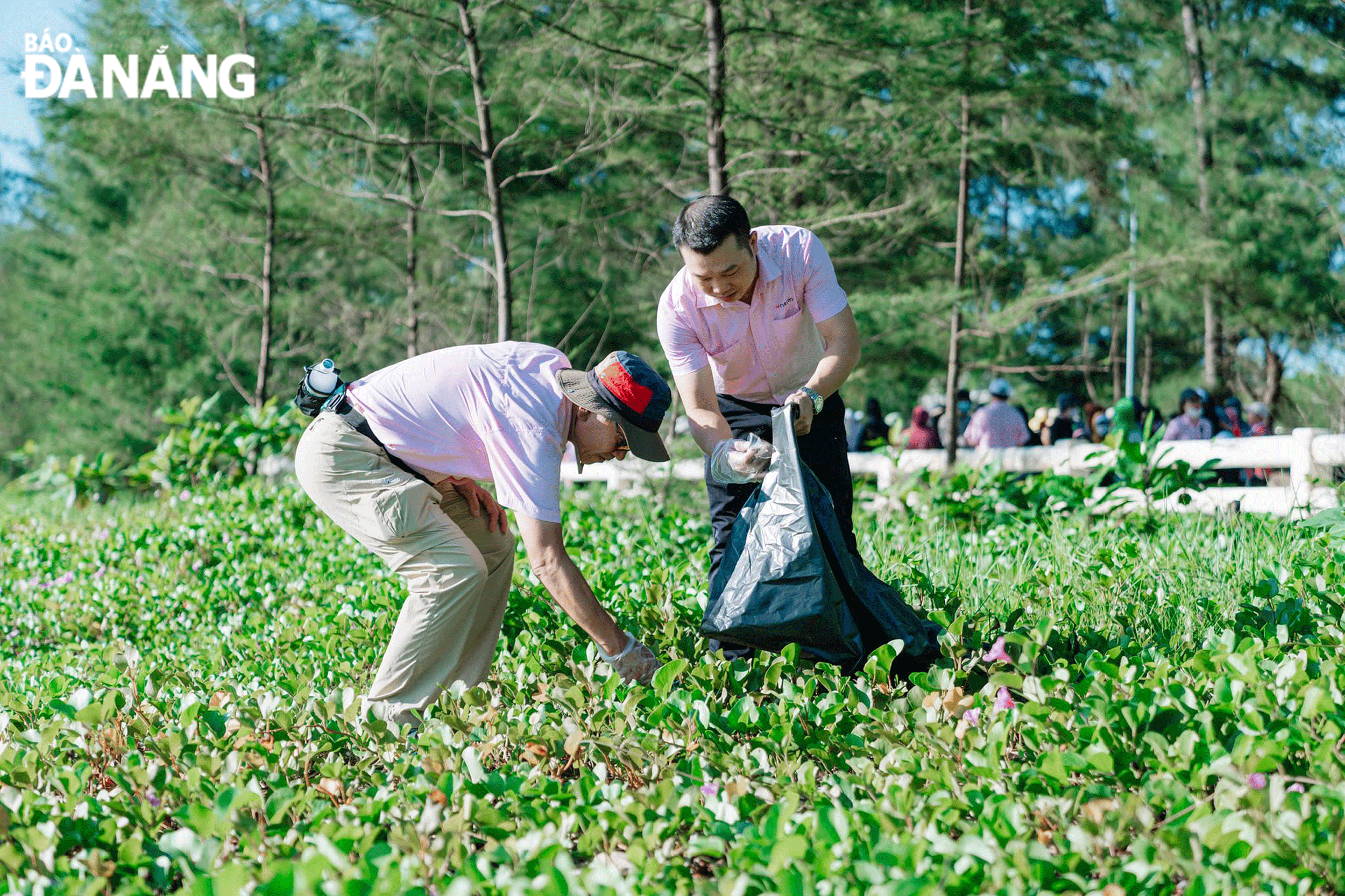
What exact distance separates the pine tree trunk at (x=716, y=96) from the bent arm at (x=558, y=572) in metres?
4.72

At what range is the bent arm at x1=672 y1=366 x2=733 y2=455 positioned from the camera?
3.49 metres

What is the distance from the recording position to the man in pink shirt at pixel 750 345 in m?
3.25

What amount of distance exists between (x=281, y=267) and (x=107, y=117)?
17.2 ft

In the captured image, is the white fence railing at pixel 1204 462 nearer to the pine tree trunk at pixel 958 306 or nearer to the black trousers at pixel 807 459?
the black trousers at pixel 807 459

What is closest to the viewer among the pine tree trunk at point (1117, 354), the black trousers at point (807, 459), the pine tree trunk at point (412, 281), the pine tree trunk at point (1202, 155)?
the black trousers at point (807, 459)

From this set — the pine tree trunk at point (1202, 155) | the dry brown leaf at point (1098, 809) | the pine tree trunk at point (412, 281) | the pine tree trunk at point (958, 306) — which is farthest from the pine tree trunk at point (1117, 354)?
the dry brown leaf at point (1098, 809)

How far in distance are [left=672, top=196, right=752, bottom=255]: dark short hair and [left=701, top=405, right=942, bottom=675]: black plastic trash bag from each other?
0.54 metres

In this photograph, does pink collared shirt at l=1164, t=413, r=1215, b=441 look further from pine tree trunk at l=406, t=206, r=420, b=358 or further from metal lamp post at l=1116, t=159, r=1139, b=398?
pine tree trunk at l=406, t=206, r=420, b=358

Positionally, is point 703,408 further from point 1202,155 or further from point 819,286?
point 1202,155

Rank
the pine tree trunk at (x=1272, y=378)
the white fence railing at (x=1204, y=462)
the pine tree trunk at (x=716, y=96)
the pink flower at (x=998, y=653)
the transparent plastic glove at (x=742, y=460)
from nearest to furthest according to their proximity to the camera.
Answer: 1. the pink flower at (x=998, y=653)
2. the transparent plastic glove at (x=742, y=460)
3. the white fence railing at (x=1204, y=462)
4. the pine tree trunk at (x=716, y=96)
5. the pine tree trunk at (x=1272, y=378)

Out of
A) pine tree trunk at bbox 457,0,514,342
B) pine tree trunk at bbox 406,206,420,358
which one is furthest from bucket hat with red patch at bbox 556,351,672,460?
pine tree trunk at bbox 406,206,420,358

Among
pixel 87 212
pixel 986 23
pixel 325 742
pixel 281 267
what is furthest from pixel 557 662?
pixel 87 212

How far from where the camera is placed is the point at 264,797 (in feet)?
8.70

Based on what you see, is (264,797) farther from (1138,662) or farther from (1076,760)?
(1138,662)
